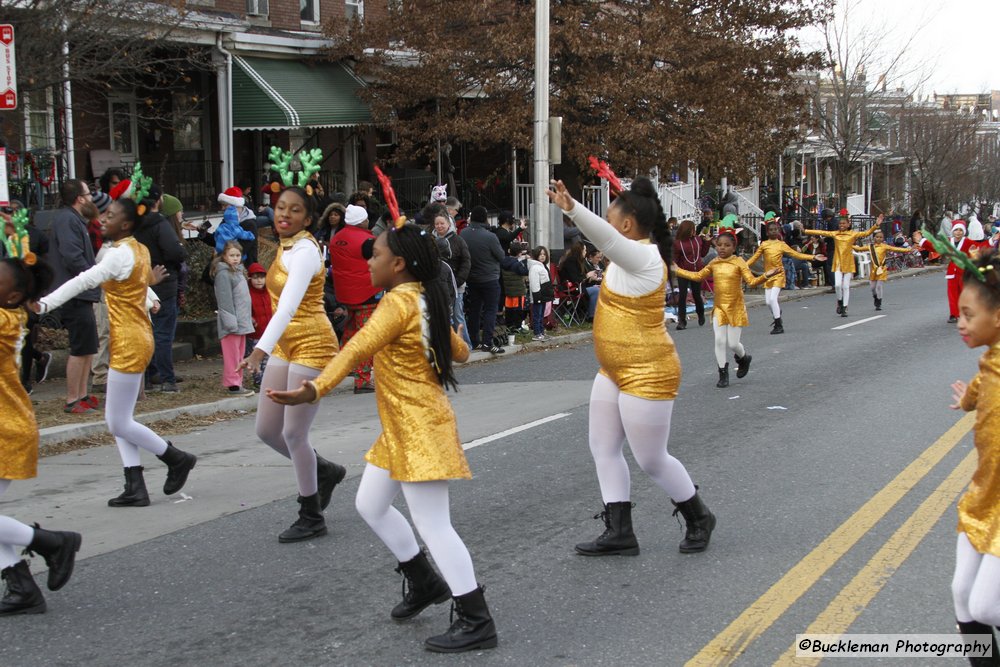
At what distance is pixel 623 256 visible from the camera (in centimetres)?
555

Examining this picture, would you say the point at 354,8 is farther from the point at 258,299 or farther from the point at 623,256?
the point at 623,256

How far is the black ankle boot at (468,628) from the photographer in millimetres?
4793

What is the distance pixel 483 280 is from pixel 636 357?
31.9 feet

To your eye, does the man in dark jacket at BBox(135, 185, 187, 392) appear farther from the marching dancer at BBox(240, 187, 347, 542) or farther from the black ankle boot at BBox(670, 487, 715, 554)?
the black ankle boot at BBox(670, 487, 715, 554)

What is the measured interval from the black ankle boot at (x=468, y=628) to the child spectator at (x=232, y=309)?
7.42 meters

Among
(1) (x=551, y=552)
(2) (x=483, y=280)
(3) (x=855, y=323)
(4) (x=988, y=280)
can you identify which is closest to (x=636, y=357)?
(1) (x=551, y=552)

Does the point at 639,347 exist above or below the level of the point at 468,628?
above

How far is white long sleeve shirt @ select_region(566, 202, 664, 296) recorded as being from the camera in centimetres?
526

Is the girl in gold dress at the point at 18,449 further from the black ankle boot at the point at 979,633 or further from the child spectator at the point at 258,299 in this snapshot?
the child spectator at the point at 258,299

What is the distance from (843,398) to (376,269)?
7.33 metres

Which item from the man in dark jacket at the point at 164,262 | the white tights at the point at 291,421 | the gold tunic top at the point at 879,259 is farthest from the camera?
the gold tunic top at the point at 879,259

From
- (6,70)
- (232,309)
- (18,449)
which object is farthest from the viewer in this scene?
(232,309)

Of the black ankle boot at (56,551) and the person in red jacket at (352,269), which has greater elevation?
the person in red jacket at (352,269)

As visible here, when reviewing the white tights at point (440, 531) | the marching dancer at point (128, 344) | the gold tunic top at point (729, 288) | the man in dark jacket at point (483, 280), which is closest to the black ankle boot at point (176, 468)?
the marching dancer at point (128, 344)
